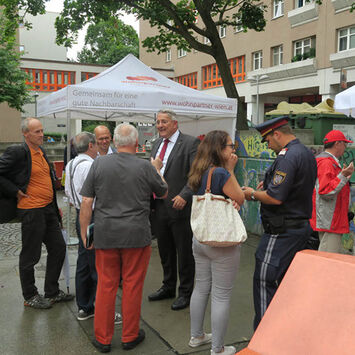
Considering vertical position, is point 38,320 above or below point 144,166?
below

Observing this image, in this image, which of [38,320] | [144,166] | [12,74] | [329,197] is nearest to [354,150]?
[329,197]

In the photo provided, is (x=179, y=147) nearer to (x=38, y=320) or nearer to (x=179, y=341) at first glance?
(x=179, y=341)

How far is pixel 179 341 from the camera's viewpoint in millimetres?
3361

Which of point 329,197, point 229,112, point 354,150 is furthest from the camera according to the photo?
point 229,112

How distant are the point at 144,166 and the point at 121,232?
0.54 m

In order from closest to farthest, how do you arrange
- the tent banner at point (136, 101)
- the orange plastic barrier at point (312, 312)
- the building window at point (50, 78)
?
the orange plastic barrier at point (312, 312)
the tent banner at point (136, 101)
the building window at point (50, 78)

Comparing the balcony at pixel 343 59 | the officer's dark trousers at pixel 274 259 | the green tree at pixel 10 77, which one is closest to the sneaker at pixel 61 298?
the officer's dark trousers at pixel 274 259

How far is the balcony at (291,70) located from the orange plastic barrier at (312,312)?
24.5 metres

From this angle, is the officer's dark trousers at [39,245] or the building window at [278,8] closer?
the officer's dark trousers at [39,245]

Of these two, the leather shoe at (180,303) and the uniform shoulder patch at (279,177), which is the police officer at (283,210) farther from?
the leather shoe at (180,303)

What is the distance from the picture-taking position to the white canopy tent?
5.87 metres

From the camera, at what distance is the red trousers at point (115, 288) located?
318cm

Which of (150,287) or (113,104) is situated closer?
(150,287)

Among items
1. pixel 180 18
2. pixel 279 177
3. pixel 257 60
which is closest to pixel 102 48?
pixel 257 60
